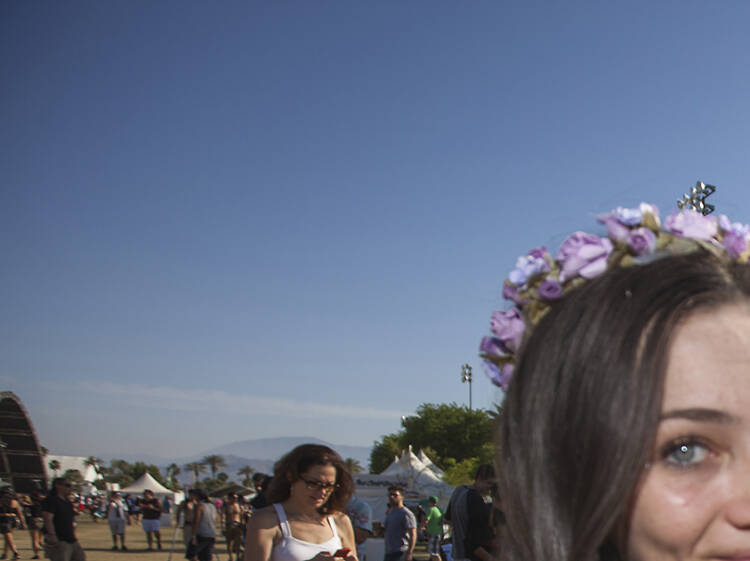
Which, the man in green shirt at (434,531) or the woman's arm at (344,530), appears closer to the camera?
the woman's arm at (344,530)

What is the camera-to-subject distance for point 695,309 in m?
1.29

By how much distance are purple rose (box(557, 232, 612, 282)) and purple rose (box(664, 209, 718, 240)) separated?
0.16 meters

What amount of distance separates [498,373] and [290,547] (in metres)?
3.37

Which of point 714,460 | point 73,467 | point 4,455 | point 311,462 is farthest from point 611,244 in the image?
point 73,467

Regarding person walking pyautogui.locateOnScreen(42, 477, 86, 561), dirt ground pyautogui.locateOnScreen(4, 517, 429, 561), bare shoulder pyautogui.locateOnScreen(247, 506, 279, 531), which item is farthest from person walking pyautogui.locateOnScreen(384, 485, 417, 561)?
dirt ground pyautogui.locateOnScreen(4, 517, 429, 561)

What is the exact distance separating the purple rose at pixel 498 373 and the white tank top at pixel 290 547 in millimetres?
3326

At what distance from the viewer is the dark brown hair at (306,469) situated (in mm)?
5055

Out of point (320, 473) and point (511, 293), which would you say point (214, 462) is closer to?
point (320, 473)

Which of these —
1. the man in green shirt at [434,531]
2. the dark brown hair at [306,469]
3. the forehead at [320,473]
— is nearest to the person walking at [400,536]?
the man in green shirt at [434,531]

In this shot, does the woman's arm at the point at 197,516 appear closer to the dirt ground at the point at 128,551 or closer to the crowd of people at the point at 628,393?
the dirt ground at the point at 128,551

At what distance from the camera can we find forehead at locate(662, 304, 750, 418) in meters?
1.17

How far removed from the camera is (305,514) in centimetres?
483

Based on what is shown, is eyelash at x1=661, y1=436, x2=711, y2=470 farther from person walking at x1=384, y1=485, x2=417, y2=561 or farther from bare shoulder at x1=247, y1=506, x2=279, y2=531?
person walking at x1=384, y1=485, x2=417, y2=561

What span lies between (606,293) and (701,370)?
0.22 metres
